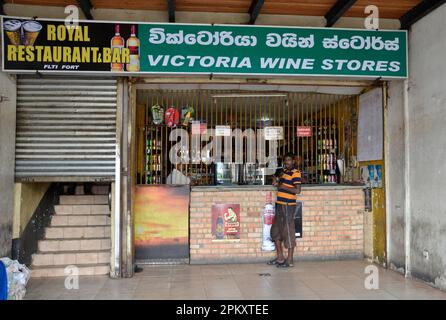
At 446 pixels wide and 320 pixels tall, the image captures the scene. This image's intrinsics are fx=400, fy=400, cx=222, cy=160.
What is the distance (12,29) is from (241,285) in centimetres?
463

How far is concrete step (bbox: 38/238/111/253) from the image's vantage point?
6215mm

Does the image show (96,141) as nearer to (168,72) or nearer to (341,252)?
(168,72)

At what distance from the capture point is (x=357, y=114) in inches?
286

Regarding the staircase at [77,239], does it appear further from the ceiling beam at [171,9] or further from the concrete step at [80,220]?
the ceiling beam at [171,9]

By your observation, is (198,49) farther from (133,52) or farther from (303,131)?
(303,131)

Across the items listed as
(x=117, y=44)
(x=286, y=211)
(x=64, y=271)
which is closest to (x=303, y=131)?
(x=286, y=211)

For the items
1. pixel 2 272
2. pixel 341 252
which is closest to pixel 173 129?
pixel 341 252

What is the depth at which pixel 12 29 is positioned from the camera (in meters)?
5.38

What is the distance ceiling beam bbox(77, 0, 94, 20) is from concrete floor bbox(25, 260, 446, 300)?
12.3ft

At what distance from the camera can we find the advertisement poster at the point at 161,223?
6566 mm

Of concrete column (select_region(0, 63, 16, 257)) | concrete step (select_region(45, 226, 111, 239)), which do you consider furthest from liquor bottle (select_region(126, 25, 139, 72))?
concrete step (select_region(45, 226, 111, 239))

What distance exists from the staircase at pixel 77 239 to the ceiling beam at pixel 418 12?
564cm

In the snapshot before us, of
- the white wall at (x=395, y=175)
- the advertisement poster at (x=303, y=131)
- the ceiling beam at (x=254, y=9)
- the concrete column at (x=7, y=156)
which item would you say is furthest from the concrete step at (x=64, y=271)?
the white wall at (x=395, y=175)

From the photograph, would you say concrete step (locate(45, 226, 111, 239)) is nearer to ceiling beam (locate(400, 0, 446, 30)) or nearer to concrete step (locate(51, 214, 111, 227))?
concrete step (locate(51, 214, 111, 227))
